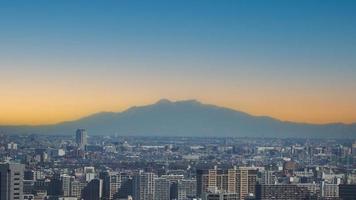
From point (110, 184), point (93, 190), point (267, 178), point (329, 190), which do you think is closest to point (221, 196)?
point (329, 190)

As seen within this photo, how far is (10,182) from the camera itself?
1138cm

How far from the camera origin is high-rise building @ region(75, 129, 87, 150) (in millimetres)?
18469

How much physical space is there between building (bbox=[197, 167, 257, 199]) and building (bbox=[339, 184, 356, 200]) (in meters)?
1.49

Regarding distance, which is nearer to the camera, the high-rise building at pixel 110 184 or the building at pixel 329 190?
the building at pixel 329 190

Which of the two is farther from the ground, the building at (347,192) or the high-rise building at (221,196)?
the building at (347,192)

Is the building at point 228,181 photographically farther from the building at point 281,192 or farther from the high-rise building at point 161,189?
the high-rise building at point 161,189

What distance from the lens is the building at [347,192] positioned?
501 inches

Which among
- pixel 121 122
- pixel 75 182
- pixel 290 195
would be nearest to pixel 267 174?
pixel 290 195

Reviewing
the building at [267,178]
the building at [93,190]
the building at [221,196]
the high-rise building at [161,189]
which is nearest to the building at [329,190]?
the building at [267,178]

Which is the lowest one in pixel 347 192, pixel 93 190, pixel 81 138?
pixel 93 190

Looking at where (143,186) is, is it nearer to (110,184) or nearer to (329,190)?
(110,184)

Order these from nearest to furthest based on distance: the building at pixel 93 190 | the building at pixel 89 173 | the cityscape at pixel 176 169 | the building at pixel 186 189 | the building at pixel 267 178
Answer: the cityscape at pixel 176 169 < the building at pixel 186 189 < the building at pixel 93 190 < the building at pixel 267 178 < the building at pixel 89 173

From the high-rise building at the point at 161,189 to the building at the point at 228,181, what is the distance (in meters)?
0.53

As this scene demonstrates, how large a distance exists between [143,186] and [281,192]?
7.91 ft
